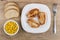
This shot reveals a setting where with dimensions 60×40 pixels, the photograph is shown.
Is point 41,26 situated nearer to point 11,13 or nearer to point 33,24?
point 33,24

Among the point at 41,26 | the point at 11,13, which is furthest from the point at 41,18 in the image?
the point at 11,13

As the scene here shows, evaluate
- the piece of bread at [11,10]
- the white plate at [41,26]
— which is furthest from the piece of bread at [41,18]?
the piece of bread at [11,10]

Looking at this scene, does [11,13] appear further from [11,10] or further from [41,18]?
[41,18]

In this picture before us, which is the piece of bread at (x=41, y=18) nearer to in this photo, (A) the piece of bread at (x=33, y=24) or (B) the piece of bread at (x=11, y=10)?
(A) the piece of bread at (x=33, y=24)

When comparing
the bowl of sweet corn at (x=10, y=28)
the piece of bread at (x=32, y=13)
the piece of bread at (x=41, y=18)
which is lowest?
the bowl of sweet corn at (x=10, y=28)

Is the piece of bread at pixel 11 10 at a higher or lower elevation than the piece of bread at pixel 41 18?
higher

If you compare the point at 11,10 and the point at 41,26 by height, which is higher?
the point at 11,10

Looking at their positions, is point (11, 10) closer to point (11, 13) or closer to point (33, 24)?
point (11, 13)

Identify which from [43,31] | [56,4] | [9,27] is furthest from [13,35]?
[56,4]

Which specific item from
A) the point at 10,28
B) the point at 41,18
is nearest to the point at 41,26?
the point at 41,18
